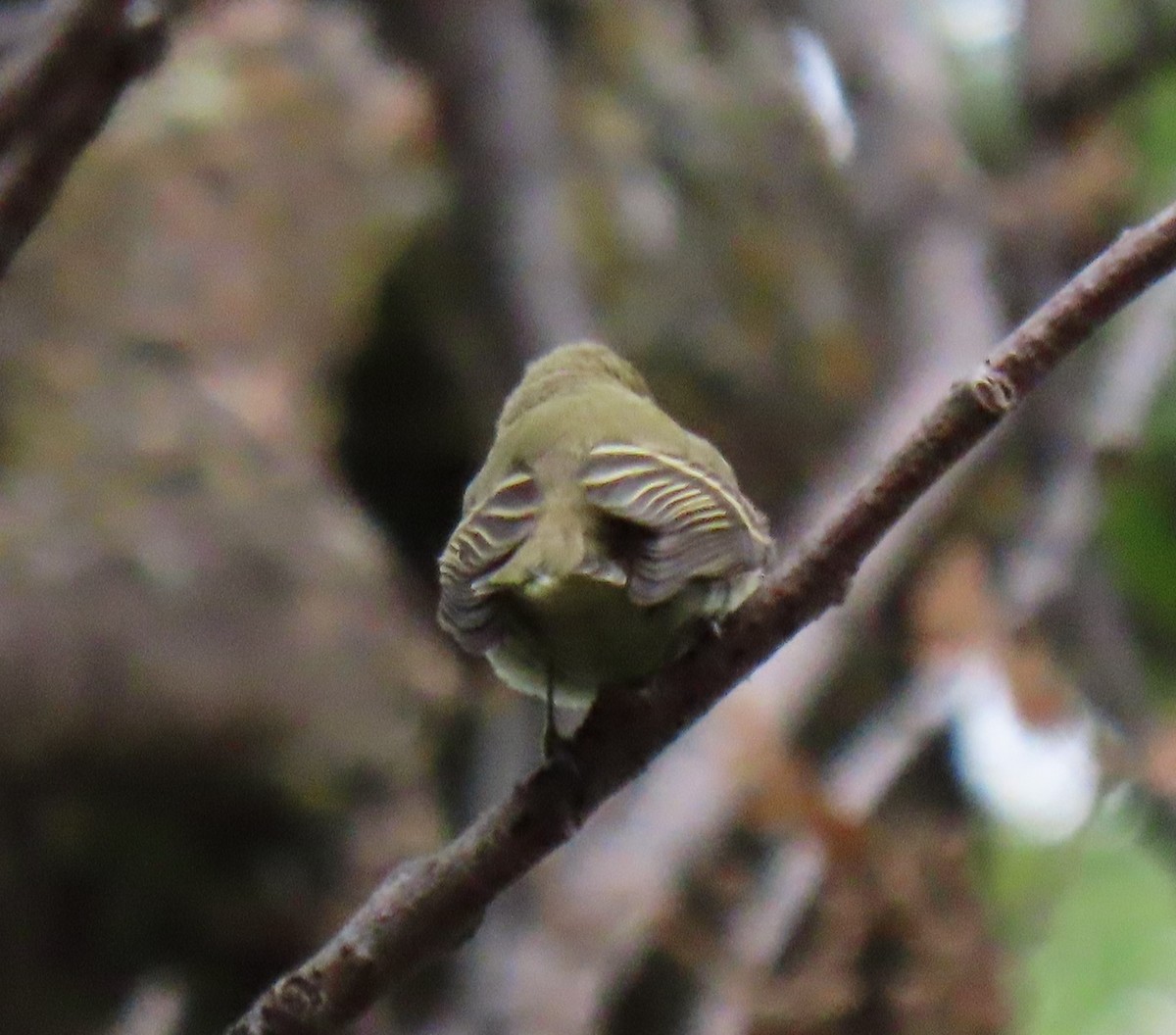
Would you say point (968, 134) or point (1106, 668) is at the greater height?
point (968, 134)

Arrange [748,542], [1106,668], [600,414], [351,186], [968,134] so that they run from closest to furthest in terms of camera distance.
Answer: [748,542], [600,414], [1106,668], [351,186], [968,134]

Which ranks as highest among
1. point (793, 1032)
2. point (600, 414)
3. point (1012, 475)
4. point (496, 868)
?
point (1012, 475)

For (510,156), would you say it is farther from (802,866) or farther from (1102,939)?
(1102,939)

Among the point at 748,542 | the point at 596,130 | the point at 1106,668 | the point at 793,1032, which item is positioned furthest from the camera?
the point at 596,130

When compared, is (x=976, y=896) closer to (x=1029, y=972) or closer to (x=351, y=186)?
(x=1029, y=972)

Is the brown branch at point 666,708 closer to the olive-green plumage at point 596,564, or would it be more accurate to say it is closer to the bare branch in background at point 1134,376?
the olive-green plumage at point 596,564

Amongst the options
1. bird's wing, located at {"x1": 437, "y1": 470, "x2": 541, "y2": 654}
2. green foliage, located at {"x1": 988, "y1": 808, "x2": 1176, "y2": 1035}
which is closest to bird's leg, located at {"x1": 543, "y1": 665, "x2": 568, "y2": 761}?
bird's wing, located at {"x1": 437, "y1": 470, "x2": 541, "y2": 654}

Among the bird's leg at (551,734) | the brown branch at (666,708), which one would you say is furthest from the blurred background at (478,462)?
the brown branch at (666,708)

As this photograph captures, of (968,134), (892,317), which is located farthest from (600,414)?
(968,134)
